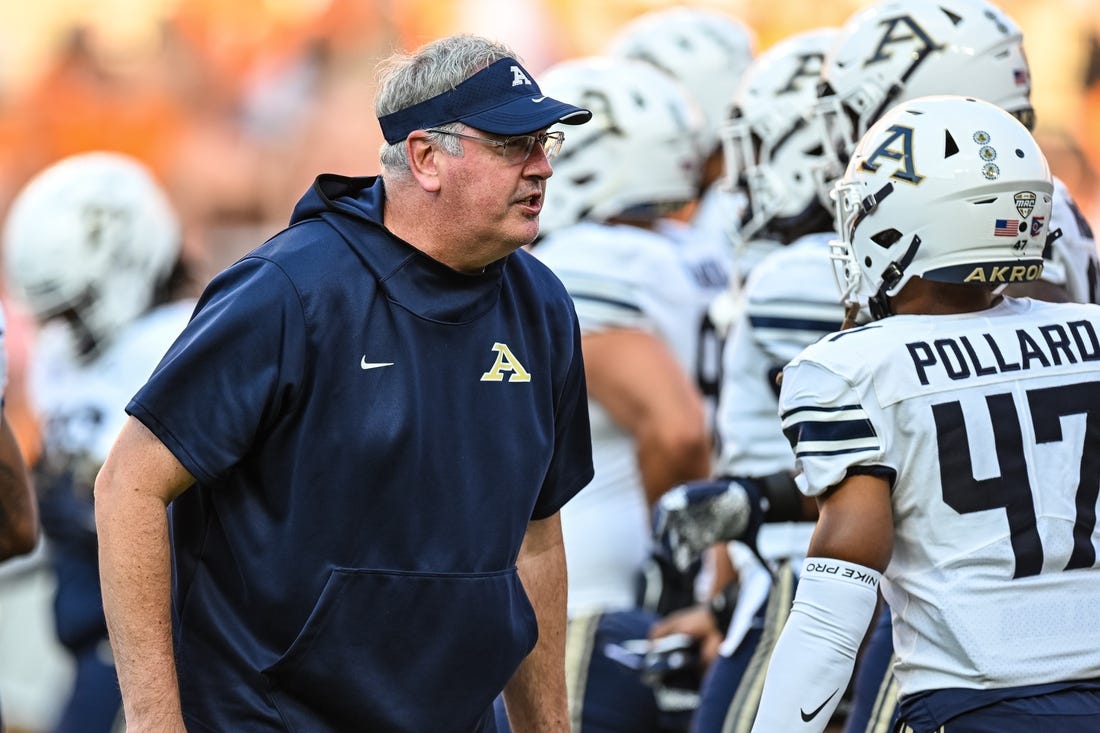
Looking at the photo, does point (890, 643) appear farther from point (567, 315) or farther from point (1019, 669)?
point (567, 315)

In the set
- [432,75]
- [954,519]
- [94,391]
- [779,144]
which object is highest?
[432,75]

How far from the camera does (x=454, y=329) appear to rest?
2.99 metres

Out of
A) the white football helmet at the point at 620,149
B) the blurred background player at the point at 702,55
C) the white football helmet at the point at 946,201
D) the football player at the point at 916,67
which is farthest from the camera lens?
the blurred background player at the point at 702,55

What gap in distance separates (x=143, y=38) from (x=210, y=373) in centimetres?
1084

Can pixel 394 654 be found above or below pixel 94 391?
above

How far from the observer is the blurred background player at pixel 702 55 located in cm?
682

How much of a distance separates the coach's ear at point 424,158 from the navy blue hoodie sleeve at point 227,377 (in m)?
0.33

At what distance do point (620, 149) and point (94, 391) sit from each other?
197 centimetres

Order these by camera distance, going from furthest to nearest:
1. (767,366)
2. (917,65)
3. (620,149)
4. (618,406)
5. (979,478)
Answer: (620,149)
(618,406)
(767,366)
(917,65)
(979,478)

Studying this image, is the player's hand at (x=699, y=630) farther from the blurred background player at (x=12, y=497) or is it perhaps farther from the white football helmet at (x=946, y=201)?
the blurred background player at (x=12, y=497)

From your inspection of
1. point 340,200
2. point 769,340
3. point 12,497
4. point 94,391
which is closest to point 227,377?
point 340,200

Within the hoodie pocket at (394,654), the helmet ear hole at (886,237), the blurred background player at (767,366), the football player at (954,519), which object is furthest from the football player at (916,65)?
the hoodie pocket at (394,654)

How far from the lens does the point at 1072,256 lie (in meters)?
3.74

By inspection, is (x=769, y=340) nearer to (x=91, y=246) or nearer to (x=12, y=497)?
(x=12, y=497)
